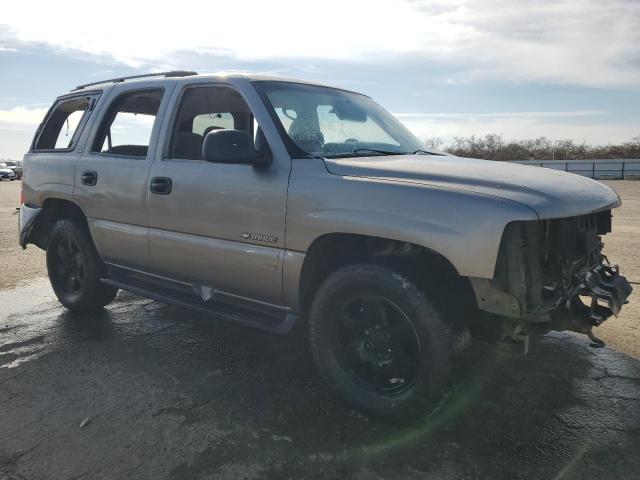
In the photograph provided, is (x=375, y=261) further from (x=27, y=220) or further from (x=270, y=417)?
(x=27, y=220)

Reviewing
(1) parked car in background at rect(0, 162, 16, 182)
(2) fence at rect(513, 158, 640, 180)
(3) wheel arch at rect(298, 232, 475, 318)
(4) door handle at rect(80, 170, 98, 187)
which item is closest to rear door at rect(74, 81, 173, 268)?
(4) door handle at rect(80, 170, 98, 187)

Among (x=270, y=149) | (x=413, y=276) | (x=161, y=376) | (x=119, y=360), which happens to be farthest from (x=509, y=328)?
(x=119, y=360)

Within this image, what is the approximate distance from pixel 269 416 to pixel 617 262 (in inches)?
215

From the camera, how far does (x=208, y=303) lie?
143 inches

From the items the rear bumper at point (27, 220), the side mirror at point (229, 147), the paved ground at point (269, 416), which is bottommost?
the paved ground at point (269, 416)

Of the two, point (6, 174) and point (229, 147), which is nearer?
point (229, 147)

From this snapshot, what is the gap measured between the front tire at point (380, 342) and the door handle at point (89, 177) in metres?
2.27

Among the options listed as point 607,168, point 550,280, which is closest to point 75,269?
point 550,280

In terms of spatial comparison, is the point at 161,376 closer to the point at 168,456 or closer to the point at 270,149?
the point at 168,456

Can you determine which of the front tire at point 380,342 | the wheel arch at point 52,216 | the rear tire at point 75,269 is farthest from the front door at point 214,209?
the wheel arch at point 52,216

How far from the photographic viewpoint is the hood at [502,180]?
2492 mm

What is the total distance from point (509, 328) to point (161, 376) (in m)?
2.16

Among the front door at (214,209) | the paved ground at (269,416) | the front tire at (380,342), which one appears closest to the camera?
the paved ground at (269,416)

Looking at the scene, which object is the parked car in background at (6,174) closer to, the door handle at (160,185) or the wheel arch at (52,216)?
the wheel arch at (52,216)
